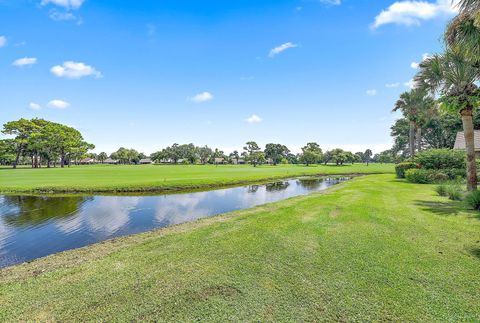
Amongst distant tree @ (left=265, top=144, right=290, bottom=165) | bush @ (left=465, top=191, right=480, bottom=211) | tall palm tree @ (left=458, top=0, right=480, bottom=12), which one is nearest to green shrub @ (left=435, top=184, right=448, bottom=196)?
bush @ (left=465, top=191, right=480, bottom=211)

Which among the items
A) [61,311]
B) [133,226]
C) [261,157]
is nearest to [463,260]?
[61,311]

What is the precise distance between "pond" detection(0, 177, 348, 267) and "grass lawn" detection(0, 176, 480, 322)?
2.26 m

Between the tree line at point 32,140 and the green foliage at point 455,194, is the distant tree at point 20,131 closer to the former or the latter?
the tree line at point 32,140

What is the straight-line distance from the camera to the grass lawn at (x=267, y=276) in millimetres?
4383

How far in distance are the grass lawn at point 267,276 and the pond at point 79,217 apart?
226cm

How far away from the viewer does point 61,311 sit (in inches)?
178

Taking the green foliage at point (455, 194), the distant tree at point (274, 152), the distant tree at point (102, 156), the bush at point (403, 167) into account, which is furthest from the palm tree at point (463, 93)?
the distant tree at point (102, 156)

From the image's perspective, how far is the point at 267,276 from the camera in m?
5.64

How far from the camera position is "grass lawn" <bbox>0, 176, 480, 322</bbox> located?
438 cm

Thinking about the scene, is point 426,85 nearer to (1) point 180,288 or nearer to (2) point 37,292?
(1) point 180,288

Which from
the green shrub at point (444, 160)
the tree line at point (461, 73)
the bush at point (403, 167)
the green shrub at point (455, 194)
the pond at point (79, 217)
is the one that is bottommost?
the pond at point (79, 217)

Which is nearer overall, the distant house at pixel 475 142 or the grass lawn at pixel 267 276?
the grass lawn at pixel 267 276

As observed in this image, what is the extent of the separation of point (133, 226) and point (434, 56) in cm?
2207

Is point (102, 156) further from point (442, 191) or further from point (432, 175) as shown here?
point (442, 191)
